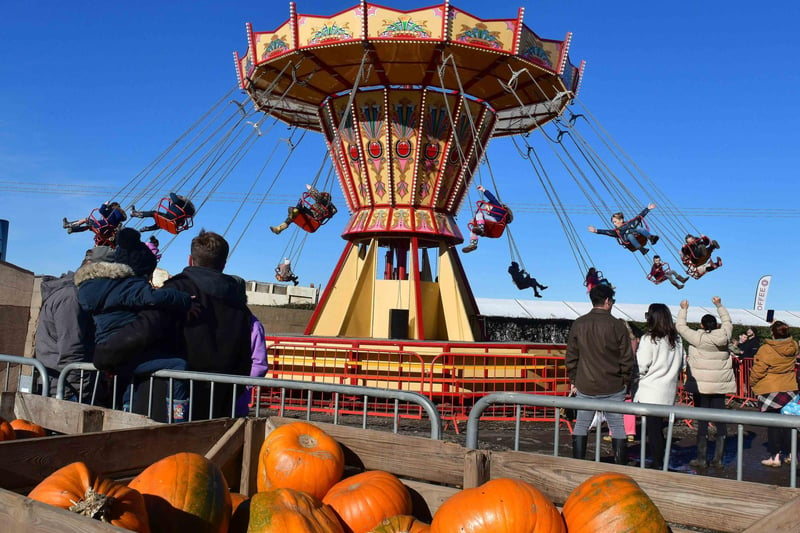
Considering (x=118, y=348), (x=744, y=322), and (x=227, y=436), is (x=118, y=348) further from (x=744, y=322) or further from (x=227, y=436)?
(x=744, y=322)

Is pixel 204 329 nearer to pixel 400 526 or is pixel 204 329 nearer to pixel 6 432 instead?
pixel 6 432

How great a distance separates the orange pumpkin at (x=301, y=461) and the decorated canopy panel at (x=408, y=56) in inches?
418

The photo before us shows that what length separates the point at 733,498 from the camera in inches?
81.1

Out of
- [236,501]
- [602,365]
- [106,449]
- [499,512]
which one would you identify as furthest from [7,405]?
[602,365]

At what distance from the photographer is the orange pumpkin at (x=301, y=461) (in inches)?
97.9

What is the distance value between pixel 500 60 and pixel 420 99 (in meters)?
2.01

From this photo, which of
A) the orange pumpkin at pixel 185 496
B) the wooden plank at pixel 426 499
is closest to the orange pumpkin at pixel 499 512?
the wooden plank at pixel 426 499

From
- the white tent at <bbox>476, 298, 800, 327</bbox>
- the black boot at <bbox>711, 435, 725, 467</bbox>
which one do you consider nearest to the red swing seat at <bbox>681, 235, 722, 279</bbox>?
the black boot at <bbox>711, 435, 725, 467</bbox>

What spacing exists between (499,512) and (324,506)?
0.63 m

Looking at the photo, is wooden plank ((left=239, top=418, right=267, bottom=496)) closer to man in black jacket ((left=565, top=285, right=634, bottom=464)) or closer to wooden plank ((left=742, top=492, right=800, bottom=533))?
wooden plank ((left=742, top=492, right=800, bottom=533))

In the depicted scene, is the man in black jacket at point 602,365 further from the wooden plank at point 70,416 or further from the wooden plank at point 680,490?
the wooden plank at point 70,416

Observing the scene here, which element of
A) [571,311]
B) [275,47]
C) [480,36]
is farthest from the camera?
[571,311]

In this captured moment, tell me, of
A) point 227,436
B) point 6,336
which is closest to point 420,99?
point 6,336

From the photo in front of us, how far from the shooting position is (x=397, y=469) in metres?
2.64
